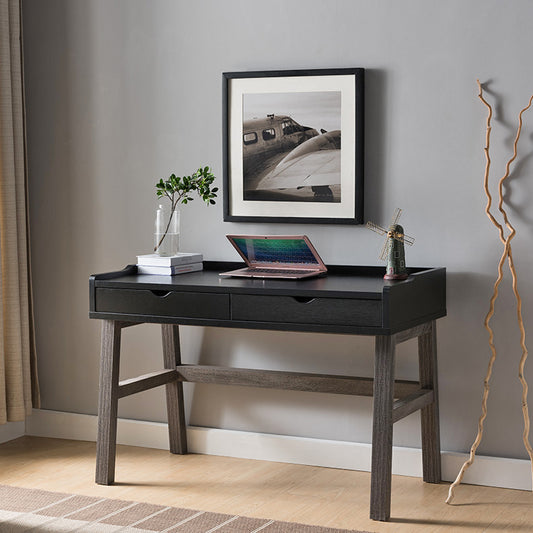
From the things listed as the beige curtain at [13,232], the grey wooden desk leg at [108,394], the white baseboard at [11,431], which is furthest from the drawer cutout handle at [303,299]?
the white baseboard at [11,431]

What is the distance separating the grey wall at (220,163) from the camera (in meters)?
3.53

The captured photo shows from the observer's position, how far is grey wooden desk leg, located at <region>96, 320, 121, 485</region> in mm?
3549

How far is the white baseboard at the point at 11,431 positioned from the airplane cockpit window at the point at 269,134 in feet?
5.92

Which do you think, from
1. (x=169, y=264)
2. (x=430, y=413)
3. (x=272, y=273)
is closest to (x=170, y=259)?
(x=169, y=264)

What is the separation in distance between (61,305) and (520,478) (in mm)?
2185

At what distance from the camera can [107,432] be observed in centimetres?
356

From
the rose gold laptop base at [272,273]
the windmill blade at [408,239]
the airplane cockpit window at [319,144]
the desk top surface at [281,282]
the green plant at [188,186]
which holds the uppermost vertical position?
the airplane cockpit window at [319,144]

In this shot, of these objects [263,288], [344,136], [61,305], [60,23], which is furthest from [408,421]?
[60,23]

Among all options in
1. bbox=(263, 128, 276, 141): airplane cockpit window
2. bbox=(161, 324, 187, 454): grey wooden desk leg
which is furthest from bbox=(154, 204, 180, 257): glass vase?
bbox=(263, 128, 276, 141): airplane cockpit window

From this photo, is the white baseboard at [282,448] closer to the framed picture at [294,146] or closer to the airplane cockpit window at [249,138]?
the framed picture at [294,146]

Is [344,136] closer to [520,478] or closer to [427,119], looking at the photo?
[427,119]

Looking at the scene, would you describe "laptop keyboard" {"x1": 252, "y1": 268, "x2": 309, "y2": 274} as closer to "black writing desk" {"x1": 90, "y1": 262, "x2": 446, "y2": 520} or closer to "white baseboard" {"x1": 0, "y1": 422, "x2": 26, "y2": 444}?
"black writing desk" {"x1": 90, "y1": 262, "x2": 446, "y2": 520}

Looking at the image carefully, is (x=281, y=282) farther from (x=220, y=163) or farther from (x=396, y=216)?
(x=220, y=163)

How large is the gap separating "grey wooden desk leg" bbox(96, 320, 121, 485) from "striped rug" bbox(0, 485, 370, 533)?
0.21 metres
